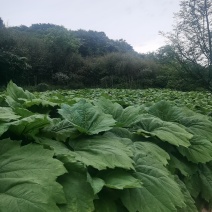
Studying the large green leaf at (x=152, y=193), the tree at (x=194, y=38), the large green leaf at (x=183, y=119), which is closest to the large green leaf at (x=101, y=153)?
the large green leaf at (x=152, y=193)

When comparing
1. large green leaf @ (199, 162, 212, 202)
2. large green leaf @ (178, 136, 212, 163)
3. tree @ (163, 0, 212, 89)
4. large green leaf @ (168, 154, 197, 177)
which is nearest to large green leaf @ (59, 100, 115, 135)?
large green leaf @ (168, 154, 197, 177)

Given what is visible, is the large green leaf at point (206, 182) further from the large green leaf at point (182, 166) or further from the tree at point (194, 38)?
the tree at point (194, 38)

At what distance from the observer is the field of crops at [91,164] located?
37.3 inches

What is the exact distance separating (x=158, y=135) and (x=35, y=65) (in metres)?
34.9

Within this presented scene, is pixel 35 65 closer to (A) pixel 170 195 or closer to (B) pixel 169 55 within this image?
(B) pixel 169 55

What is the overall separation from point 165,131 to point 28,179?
3.66 feet

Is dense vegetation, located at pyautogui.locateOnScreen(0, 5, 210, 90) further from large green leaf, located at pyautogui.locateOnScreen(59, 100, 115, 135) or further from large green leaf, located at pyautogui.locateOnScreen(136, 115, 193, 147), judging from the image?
large green leaf, located at pyautogui.locateOnScreen(59, 100, 115, 135)

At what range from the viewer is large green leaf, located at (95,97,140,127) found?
1.92 meters

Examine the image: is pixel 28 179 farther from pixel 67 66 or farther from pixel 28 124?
pixel 67 66

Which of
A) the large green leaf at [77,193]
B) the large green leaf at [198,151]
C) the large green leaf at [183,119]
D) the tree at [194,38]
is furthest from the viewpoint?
the tree at [194,38]

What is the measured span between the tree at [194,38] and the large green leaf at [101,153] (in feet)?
23.3

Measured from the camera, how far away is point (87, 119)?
1559 mm

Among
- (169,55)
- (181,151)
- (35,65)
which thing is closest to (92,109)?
(181,151)

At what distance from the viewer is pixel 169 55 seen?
886 centimetres
